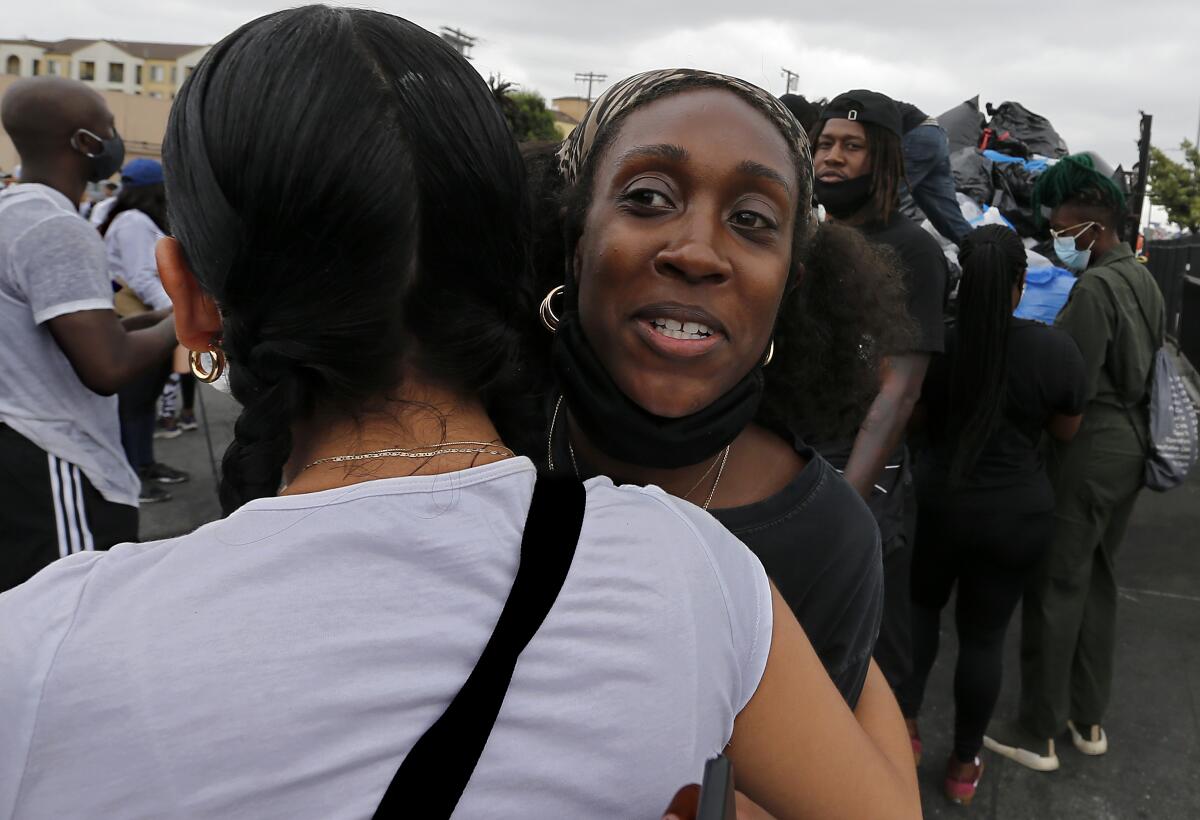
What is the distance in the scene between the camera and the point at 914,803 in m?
0.99

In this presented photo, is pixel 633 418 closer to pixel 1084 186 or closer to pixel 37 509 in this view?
pixel 37 509

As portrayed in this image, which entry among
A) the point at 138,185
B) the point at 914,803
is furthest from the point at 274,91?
the point at 138,185

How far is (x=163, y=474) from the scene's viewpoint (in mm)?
6863

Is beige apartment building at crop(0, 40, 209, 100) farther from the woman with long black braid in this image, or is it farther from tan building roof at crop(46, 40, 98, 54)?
the woman with long black braid

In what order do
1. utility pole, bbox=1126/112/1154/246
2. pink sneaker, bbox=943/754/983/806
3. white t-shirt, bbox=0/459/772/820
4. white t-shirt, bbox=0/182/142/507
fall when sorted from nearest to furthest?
white t-shirt, bbox=0/459/772/820 → white t-shirt, bbox=0/182/142/507 → pink sneaker, bbox=943/754/983/806 → utility pole, bbox=1126/112/1154/246

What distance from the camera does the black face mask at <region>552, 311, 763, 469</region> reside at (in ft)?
4.45

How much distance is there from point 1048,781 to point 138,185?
224 inches

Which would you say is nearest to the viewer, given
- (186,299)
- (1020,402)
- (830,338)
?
(186,299)

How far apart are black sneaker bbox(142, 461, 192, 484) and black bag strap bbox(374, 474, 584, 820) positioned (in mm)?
6744

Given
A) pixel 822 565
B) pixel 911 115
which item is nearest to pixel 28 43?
pixel 911 115

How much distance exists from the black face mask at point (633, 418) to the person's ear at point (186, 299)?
21.2 inches

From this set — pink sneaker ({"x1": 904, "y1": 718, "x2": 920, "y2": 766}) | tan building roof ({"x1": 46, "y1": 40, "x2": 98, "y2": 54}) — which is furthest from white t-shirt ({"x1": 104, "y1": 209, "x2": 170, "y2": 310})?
tan building roof ({"x1": 46, "y1": 40, "x2": 98, "y2": 54})

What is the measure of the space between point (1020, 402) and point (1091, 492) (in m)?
0.74

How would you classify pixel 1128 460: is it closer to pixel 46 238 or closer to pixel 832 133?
pixel 832 133
